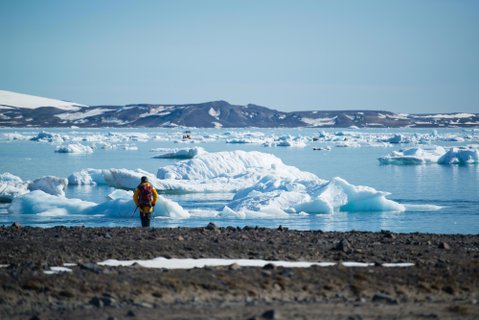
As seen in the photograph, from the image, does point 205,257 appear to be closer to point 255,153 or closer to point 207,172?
point 207,172

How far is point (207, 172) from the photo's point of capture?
23391 mm

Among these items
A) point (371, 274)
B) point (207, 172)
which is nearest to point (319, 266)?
point (371, 274)

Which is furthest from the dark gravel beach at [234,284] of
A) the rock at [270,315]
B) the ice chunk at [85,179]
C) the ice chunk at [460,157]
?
the ice chunk at [460,157]

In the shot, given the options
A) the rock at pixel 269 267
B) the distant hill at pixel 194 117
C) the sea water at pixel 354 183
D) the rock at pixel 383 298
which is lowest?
the sea water at pixel 354 183

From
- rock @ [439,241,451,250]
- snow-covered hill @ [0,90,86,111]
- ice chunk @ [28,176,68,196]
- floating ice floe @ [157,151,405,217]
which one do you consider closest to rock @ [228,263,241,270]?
rock @ [439,241,451,250]

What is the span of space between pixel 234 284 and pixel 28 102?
146m

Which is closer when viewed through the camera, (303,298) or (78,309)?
(78,309)

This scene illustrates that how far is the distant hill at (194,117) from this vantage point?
127m

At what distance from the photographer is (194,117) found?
133 meters

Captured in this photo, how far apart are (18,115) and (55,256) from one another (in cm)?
12443

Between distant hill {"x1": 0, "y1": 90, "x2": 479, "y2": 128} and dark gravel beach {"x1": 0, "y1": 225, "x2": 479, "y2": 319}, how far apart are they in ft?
371

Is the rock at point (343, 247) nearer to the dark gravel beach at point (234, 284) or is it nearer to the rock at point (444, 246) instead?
the dark gravel beach at point (234, 284)

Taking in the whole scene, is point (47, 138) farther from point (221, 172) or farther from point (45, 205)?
point (45, 205)

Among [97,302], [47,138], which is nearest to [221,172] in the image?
[97,302]
